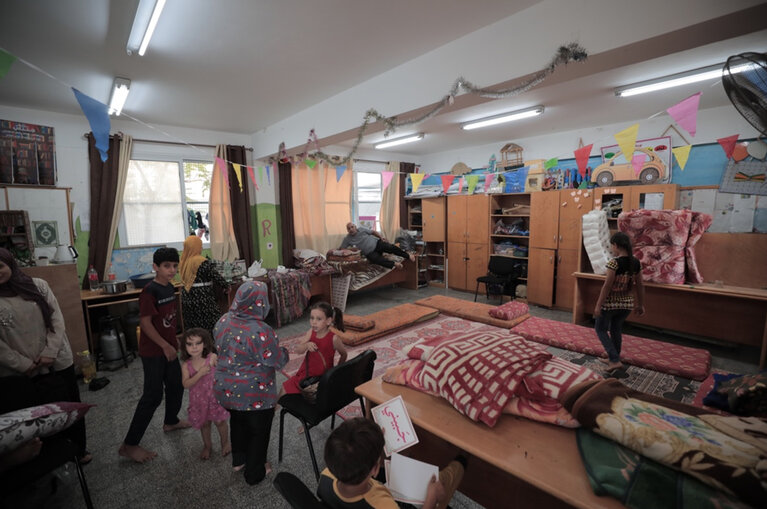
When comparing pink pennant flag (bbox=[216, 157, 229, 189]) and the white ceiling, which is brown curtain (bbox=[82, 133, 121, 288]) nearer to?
the white ceiling

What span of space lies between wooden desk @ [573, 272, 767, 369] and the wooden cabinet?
84.0 inches

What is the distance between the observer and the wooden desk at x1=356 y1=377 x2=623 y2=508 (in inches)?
39.8

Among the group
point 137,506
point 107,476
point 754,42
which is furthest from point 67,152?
point 754,42

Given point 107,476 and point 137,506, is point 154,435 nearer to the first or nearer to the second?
point 107,476

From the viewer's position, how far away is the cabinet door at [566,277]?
17.1 feet

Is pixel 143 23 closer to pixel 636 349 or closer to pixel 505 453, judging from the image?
pixel 505 453

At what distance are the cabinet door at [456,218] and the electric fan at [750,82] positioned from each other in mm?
4990

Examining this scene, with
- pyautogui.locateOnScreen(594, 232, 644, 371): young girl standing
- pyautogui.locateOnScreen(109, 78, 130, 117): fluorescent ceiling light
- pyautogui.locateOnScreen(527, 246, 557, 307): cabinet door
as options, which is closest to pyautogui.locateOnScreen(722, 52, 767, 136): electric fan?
pyautogui.locateOnScreen(594, 232, 644, 371): young girl standing

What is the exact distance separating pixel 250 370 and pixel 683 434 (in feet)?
6.06

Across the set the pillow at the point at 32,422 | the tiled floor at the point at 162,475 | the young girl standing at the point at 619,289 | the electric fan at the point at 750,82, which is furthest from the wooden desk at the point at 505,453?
the young girl standing at the point at 619,289

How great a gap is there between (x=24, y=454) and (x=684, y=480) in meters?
2.44

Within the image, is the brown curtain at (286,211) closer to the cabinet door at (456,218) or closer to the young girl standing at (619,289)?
the cabinet door at (456,218)

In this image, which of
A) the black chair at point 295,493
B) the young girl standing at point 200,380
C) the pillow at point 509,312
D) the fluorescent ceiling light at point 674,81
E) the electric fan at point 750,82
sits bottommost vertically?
the pillow at point 509,312

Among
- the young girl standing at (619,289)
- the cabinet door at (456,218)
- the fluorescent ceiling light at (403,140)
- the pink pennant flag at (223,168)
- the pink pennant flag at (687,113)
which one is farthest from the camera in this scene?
the cabinet door at (456,218)
